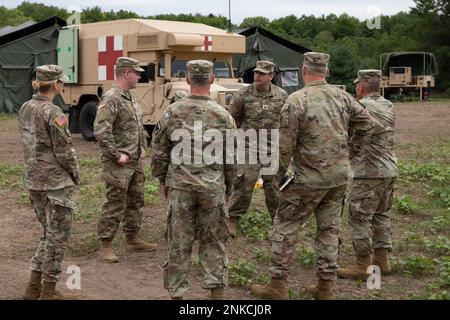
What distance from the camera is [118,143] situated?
6.32 metres

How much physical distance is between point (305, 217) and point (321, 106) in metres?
0.85

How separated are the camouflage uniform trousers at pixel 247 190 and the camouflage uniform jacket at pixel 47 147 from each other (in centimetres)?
227

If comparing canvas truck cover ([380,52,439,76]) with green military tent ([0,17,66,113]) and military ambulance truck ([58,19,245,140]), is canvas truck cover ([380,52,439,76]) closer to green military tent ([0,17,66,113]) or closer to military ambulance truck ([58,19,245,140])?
green military tent ([0,17,66,113])

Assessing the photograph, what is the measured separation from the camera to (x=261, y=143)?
7.15 meters

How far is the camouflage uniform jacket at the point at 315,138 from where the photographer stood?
5.00 m

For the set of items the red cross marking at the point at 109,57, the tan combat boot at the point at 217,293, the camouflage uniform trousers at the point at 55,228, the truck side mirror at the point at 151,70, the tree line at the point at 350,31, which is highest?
the tree line at the point at 350,31

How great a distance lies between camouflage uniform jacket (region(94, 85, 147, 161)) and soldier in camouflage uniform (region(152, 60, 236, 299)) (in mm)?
1456

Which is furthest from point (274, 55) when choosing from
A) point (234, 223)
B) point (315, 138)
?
point (315, 138)

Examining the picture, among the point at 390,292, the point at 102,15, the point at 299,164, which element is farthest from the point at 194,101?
the point at 102,15

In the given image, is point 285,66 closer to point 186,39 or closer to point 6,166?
point 186,39

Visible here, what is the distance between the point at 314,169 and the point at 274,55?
2024 centimetres

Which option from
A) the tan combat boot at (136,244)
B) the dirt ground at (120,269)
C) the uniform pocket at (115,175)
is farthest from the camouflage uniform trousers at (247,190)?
the uniform pocket at (115,175)

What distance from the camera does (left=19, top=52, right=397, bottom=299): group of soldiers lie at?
4.72 meters

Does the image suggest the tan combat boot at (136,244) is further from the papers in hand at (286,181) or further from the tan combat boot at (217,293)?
the papers in hand at (286,181)
